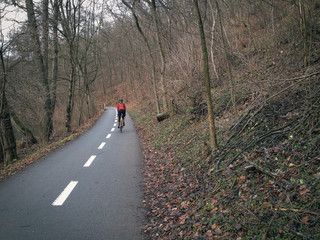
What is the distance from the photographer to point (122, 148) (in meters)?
11.0

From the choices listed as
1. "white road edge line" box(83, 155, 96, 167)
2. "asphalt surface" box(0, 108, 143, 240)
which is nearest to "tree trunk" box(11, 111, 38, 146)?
"asphalt surface" box(0, 108, 143, 240)

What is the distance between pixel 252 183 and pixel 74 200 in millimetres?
3777

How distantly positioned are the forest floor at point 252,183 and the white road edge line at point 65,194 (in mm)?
1836

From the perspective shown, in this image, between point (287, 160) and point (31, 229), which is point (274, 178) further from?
point (31, 229)

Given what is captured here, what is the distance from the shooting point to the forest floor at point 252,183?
317 cm

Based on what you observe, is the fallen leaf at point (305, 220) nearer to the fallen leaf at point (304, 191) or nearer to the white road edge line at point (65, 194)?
the fallen leaf at point (304, 191)

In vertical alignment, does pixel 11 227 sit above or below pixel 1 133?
below

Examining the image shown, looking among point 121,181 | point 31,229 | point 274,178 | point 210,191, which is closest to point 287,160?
point 274,178

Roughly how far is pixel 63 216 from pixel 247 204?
3.38 m

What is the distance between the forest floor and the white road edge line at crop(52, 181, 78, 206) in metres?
1.84

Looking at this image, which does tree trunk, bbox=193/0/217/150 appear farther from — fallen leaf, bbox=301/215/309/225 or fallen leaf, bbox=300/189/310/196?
fallen leaf, bbox=301/215/309/225

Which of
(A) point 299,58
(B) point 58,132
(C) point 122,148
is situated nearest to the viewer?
(A) point 299,58

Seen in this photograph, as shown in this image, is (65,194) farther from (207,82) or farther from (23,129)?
(23,129)

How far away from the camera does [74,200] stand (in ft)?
17.7
